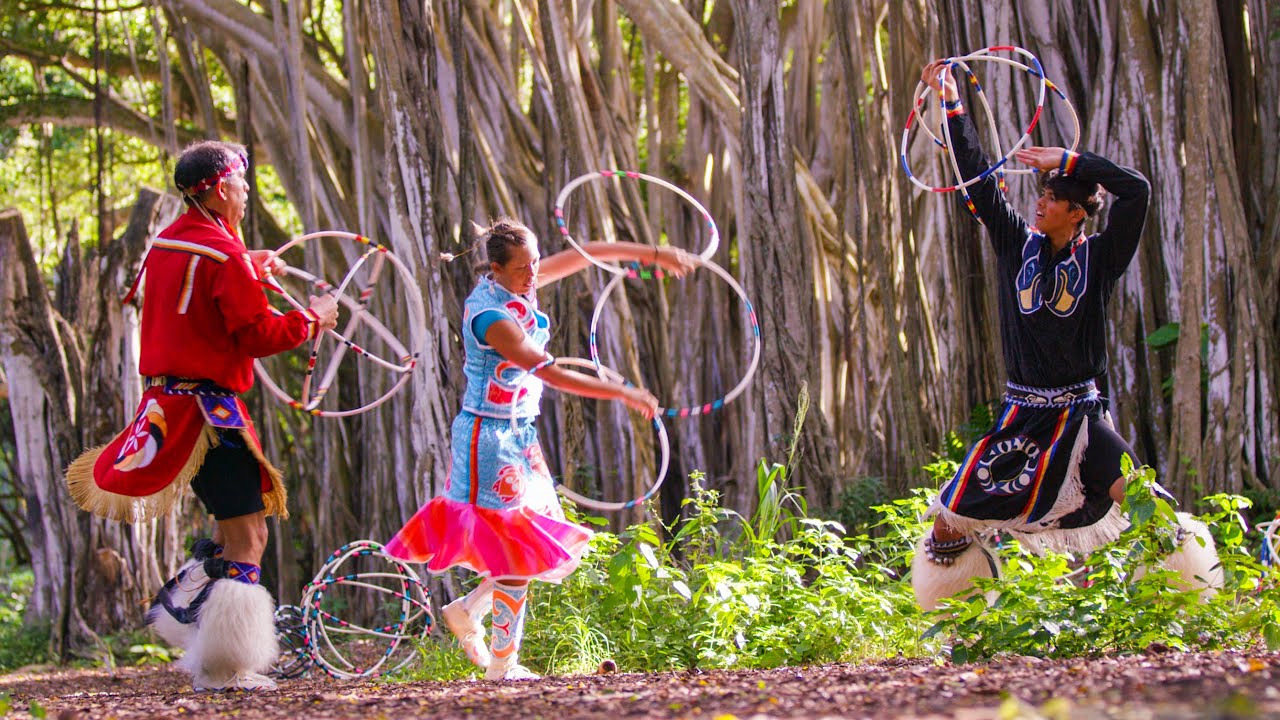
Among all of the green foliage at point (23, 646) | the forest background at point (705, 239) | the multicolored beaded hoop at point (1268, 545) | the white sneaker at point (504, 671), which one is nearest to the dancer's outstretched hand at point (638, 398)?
the white sneaker at point (504, 671)

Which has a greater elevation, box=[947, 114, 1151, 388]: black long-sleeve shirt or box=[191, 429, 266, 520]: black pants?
box=[947, 114, 1151, 388]: black long-sleeve shirt

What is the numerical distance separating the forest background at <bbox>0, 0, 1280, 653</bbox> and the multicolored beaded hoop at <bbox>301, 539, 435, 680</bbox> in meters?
0.45

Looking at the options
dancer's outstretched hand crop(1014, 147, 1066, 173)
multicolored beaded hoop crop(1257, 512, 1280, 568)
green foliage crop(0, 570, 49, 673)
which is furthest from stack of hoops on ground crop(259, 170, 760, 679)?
multicolored beaded hoop crop(1257, 512, 1280, 568)

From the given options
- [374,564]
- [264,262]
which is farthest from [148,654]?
[264,262]

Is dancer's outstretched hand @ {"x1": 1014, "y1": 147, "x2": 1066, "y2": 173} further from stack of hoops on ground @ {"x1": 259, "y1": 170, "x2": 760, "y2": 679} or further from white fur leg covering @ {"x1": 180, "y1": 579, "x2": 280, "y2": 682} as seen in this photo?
white fur leg covering @ {"x1": 180, "y1": 579, "x2": 280, "y2": 682}

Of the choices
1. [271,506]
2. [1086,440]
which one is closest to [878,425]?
[1086,440]

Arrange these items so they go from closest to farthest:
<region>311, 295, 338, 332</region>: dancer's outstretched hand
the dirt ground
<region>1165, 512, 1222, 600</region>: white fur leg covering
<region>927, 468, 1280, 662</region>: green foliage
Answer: the dirt ground < <region>927, 468, 1280, 662</region>: green foliage < <region>1165, 512, 1222, 600</region>: white fur leg covering < <region>311, 295, 338, 332</region>: dancer's outstretched hand

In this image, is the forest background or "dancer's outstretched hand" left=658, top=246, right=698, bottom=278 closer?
"dancer's outstretched hand" left=658, top=246, right=698, bottom=278

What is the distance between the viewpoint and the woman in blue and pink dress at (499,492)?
12.5ft

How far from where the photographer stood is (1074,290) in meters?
3.81

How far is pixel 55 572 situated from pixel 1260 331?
5626 mm

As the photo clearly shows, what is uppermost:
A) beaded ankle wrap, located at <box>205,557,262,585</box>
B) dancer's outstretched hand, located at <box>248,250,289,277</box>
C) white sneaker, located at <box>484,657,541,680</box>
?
dancer's outstretched hand, located at <box>248,250,289,277</box>

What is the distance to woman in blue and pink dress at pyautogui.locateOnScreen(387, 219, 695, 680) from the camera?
12.5 feet

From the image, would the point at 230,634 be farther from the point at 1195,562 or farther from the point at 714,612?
the point at 1195,562
